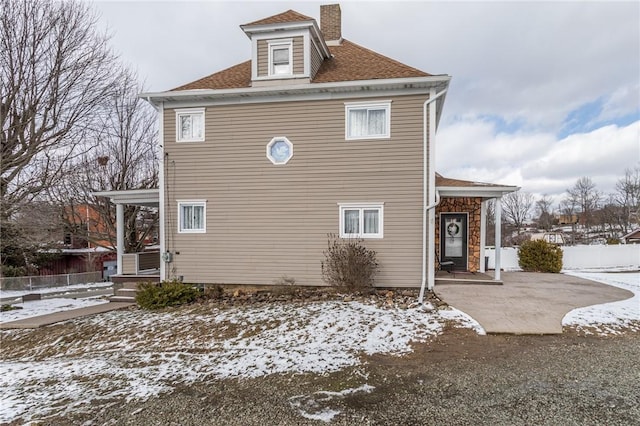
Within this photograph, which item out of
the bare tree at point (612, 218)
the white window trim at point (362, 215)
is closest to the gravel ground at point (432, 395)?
the white window trim at point (362, 215)

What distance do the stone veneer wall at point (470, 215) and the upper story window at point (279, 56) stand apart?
A: 20.8ft

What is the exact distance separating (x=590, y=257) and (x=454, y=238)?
430 inches

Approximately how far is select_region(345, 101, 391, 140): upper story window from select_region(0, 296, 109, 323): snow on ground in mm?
8992

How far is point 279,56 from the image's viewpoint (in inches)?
388

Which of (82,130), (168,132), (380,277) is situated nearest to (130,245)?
(82,130)

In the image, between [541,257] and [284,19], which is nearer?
[284,19]

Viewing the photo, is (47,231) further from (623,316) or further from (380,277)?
(623,316)

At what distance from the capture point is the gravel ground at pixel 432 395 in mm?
3465

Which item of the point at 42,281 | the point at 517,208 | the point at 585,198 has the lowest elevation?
the point at 42,281

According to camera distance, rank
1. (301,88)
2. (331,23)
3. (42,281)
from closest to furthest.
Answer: (301,88)
(331,23)
(42,281)

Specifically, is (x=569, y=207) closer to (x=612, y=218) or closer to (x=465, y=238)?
(x=612, y=218)

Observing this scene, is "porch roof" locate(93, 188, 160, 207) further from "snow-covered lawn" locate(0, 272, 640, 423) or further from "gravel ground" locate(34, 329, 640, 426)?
"gravel ground" locate(34, 329, 640, 426)

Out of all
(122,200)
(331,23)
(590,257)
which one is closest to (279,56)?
(331,23)

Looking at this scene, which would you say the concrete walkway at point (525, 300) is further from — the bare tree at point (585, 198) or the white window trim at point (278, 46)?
the bare tree at point (585, 198)
